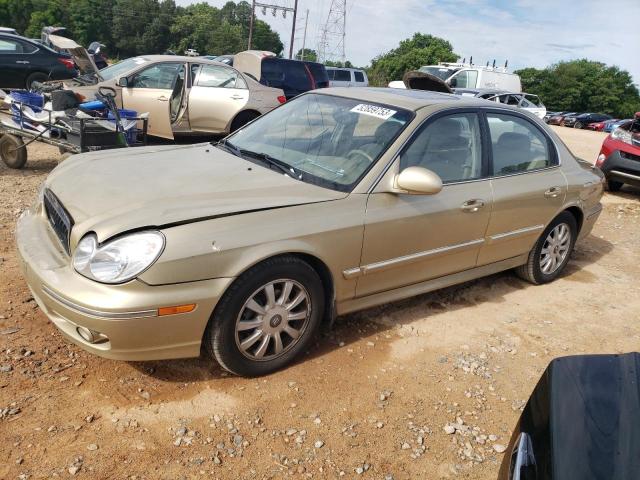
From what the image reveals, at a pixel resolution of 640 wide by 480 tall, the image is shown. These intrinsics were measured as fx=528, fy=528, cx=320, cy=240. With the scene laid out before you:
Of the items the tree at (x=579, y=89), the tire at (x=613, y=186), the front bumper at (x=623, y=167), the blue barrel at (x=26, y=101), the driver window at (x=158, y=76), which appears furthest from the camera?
the tree at (x=579, y=89)

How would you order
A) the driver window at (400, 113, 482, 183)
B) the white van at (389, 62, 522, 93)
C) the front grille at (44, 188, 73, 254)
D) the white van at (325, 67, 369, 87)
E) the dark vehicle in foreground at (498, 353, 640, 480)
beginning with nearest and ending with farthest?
the dark vehicle in foreground at (498, 353, 640, 480) → the front grille at (44, 188, 73, 254) → the driver window at (400, 113, 482, 183) → the white van at (389, 62, 522, 93) → the white van at (325, 67, 369, 87)

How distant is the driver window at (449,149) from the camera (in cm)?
343

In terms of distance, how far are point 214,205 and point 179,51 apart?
8056cm

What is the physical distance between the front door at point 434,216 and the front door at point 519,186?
0.16 m

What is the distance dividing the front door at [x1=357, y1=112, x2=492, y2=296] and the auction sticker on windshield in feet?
0.82

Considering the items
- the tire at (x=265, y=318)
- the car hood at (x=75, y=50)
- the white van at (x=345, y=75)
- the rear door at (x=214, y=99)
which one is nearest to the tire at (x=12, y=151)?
the car hood at (x=75, y=50)

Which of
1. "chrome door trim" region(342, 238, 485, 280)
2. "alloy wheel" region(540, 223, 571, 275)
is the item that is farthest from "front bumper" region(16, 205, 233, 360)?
"alloy wheel" region(540, 223, 571, 275)

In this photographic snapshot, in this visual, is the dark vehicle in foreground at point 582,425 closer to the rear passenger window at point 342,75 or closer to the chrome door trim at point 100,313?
the chrome door trim at point 100,313

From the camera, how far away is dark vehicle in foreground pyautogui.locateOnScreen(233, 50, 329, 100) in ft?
37.8

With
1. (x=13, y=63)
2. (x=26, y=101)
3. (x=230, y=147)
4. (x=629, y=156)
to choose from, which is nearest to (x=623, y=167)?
(x=629, y=156)

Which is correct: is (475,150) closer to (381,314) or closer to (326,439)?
(381,314)

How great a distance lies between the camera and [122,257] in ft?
8.14

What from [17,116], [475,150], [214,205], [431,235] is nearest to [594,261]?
[475,150]

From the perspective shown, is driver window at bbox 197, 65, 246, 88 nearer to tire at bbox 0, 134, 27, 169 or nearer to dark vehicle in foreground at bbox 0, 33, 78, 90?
tire at bbox 0, 134, 27, 169
